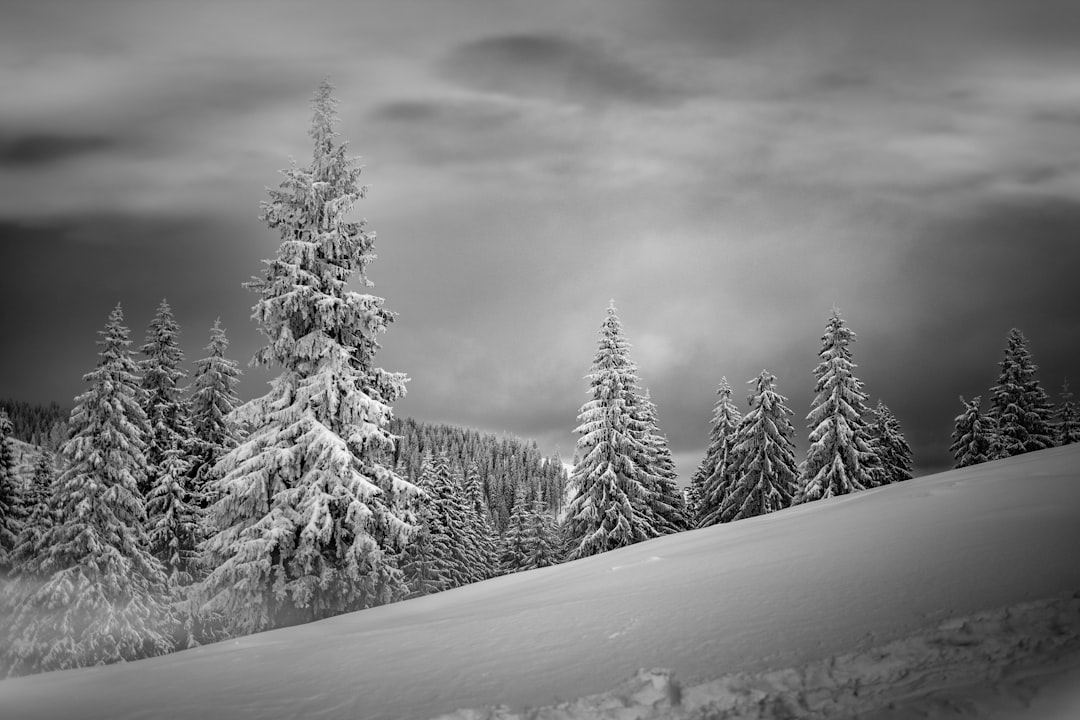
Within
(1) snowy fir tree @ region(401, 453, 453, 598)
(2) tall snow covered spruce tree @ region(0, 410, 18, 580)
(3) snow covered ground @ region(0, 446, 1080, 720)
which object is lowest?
(3) snow covered ground @ region(0, 446, 1080, 720)

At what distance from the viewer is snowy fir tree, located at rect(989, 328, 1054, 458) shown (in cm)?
3382

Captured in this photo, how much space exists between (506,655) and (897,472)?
42333mm

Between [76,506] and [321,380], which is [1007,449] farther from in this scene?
[76,506]

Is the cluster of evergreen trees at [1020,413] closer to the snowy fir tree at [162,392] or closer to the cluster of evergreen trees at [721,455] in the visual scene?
the cluster of evergreen trees at [721,455]

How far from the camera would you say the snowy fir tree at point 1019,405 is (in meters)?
33.8

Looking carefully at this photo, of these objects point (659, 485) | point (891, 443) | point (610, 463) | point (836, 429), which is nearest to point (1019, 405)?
point (891, 443)

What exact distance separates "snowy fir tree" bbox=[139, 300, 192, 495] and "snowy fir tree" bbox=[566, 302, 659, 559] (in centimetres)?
1629

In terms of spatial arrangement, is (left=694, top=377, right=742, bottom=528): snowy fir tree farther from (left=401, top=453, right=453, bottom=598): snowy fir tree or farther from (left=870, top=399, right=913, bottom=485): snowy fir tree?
(left=401, top=453, right=453, bottom=598): snowy fir tree

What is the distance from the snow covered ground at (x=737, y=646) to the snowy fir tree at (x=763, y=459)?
963 inches

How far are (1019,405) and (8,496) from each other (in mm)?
49960

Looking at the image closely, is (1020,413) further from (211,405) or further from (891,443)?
(211,405)

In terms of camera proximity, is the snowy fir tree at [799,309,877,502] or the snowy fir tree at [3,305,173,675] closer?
the snowy fir tree at [3,305,173,675]

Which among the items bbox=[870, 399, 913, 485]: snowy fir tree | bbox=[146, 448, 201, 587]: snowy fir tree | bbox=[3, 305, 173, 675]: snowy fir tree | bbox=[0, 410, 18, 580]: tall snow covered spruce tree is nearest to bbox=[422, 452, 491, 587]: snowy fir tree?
bbox=[146, 448, 201, 587]: snowy fir tree

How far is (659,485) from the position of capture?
107 feet
